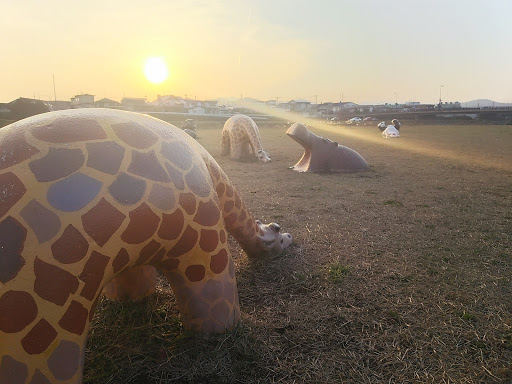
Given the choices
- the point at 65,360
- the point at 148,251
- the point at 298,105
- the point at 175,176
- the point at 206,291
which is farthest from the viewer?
the point at 298,105

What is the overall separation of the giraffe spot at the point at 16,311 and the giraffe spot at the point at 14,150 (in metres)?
0.56

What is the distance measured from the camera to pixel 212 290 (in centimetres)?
232

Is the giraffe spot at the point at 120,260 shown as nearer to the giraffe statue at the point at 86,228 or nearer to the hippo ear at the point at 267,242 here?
the giraffe statue at the point at 86,228

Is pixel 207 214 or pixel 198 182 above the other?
pixel 198 182

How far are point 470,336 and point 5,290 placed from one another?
2785 millimetres

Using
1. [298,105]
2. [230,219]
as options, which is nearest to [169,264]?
[230,219]

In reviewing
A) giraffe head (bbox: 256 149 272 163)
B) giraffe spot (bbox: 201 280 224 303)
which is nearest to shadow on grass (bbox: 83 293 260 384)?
giraffe spot (bbox: 201 280 224 303)

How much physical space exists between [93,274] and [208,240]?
2.31ft

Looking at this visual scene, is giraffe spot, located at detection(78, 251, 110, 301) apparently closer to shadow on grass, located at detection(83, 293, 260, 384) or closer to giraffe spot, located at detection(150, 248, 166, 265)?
giraffe spot, located at detection(150, 248, 166, 265)

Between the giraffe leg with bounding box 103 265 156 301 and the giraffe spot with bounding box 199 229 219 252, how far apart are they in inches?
33.7

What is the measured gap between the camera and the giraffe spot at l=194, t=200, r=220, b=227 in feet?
7.07

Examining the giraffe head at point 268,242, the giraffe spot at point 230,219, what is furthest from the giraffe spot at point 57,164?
the giraffe head at point 268,242

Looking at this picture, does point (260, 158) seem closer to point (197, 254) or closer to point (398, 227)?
point (398, 227)

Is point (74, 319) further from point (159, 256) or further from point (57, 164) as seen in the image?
point (57, 164)
